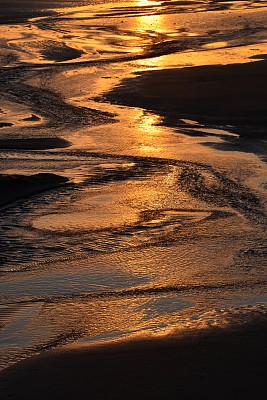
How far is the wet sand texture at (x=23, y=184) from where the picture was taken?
37.7ft

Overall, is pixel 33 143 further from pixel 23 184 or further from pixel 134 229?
pixel 134 229

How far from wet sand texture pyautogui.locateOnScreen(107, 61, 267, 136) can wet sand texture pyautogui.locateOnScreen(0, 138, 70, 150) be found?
2992mm

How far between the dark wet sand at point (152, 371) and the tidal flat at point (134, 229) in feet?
0.05

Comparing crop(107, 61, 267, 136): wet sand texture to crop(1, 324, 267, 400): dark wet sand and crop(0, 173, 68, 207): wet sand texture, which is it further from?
crop(1, 324, 267, 400): dark wet sand

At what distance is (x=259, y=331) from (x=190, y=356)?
742 millimetres

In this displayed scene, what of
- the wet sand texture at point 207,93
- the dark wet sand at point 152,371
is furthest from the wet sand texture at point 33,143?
the dark wet sand at point 152,371

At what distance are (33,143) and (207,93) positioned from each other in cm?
535

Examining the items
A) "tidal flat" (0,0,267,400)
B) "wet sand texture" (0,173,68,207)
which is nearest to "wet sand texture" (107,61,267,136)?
"tidal flat" (0,0,267,400)

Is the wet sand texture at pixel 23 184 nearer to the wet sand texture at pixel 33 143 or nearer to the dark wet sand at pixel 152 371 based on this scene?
the wet sand texture at pixel 33 143

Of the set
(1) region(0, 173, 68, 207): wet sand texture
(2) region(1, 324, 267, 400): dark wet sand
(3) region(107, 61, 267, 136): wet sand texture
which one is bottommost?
(3) region(107, 61, 267, 136): wet sand texture

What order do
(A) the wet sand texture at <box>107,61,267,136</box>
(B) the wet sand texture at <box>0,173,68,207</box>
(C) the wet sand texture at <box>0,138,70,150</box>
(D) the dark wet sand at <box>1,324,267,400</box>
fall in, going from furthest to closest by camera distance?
1. (A) the wet sand texture at <box>107,61,267,136</box>
2. (C) the wet sand texture at <box>0,138,70,150</box>
3. (B) the wet sand texture at <box>0,173,68,207</box>
4. (D) the dark wet sand at <box>1,324,267,400</box>

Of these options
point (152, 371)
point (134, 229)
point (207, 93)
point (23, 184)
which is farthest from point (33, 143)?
point (152, 371)

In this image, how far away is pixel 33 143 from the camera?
49.1 ft

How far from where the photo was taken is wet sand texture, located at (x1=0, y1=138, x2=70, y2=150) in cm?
1465
